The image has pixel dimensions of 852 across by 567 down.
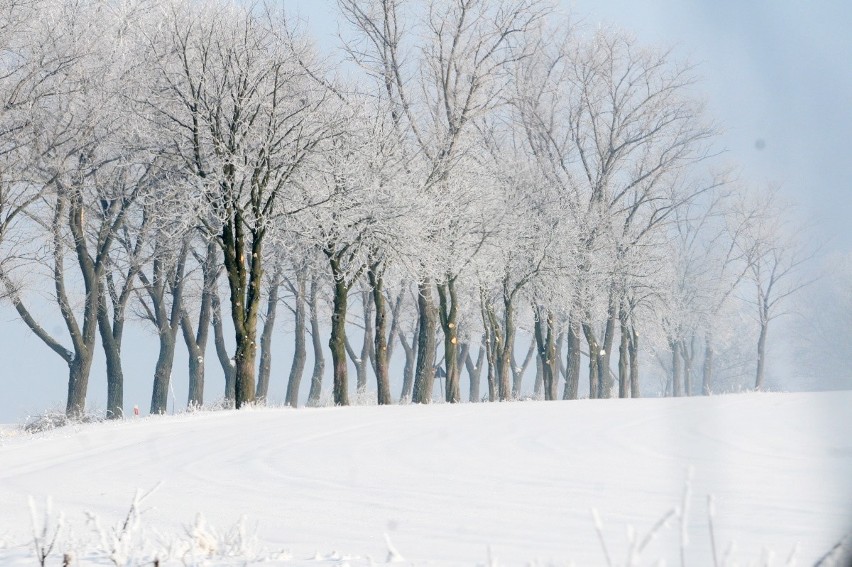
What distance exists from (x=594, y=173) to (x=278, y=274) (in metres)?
14.0

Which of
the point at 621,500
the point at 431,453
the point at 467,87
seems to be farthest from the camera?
the point at 467,87

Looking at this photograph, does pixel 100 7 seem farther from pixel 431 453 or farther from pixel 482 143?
pixel 431 453

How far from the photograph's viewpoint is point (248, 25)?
23.7 m

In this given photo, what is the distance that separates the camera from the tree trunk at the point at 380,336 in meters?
26.5

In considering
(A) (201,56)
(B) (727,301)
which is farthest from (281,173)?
(B) (727,301)

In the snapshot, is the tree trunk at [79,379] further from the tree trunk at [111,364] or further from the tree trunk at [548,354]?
the tree trunk at [548,354]

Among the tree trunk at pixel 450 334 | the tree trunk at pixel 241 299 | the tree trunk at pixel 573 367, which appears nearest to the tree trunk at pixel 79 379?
the tree trunk at pixel 241 299

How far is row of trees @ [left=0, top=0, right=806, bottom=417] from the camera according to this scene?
22828 millimetres

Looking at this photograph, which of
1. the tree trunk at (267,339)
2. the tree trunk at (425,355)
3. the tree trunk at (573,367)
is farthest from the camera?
the tree trunk at (573,367)

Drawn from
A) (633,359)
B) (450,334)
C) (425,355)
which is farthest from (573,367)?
(425,355)

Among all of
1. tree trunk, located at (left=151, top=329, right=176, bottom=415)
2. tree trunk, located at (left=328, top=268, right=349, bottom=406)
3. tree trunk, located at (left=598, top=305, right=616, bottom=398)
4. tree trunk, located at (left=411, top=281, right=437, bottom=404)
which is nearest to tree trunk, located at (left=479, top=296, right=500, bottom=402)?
tree trunk, located at (left=411, top=281, right=437, bottom=404)

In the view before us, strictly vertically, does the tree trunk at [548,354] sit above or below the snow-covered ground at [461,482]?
above

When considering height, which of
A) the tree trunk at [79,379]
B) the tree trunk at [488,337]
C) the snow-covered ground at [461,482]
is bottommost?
the snow-covered ground at [461,482]

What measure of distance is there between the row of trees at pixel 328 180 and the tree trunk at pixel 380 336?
93 mm
